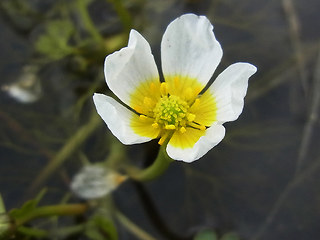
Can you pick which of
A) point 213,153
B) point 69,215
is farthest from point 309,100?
point 69,215

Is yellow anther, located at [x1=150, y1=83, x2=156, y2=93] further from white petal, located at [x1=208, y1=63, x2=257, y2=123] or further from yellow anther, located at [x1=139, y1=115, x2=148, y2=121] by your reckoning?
white petal, located at [x1=208, y1=63, x2=257, y2=123]

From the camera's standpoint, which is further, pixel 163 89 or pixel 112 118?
pixel 163 89

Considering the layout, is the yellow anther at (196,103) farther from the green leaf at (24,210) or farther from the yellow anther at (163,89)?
the green leaf at (24,210)

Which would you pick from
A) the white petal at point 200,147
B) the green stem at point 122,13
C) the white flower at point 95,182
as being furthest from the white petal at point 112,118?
the green stem at point 122,13

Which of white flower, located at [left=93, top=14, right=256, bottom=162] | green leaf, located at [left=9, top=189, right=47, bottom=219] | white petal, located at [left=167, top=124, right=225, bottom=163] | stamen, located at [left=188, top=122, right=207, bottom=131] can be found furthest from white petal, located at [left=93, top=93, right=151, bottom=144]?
green leaf, located at [left=9, top=189, right=47, bottom=219]

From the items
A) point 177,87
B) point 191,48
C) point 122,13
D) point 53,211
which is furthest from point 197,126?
point 122,13

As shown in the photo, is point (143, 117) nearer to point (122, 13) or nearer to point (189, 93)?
point (189, 93)

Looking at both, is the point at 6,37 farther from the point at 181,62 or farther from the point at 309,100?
the point at 309,100
